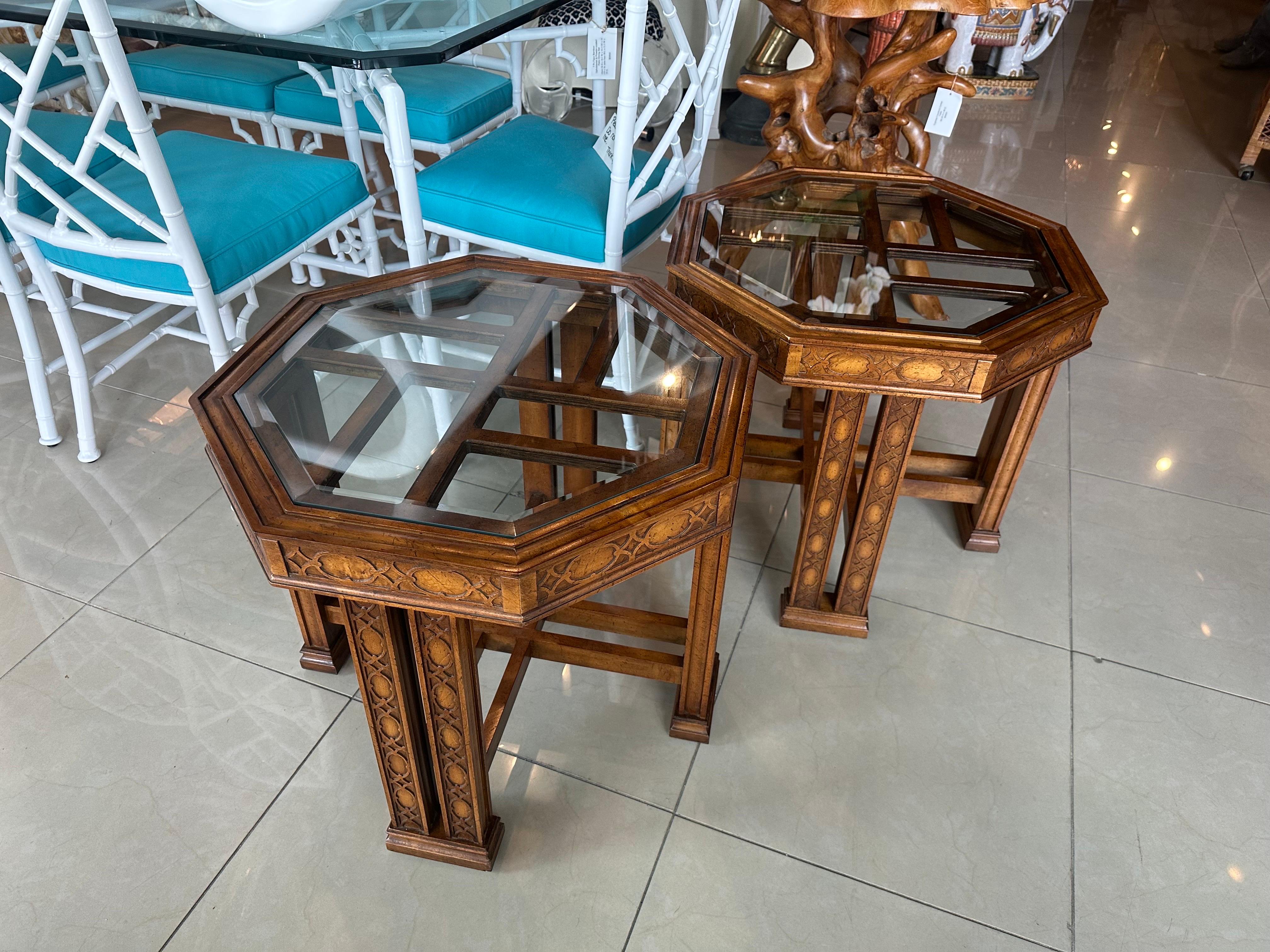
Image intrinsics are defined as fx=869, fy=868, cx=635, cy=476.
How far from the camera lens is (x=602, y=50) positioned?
2139 mm

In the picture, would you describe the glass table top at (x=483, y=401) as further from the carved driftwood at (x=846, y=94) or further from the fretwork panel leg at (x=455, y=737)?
the carved driftwood at (x=846, y=94)

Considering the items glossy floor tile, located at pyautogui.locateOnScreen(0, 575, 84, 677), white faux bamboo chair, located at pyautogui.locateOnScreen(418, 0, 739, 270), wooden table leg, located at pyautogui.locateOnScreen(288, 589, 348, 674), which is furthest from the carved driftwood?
glossy floor tile, located at pyautogui.locateOnScreen(0, 575, 84, 677)

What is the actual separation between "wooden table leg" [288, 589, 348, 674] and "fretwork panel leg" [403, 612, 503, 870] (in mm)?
405

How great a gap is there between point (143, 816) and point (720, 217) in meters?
1.34

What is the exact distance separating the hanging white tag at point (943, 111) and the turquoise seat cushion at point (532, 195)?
64cm

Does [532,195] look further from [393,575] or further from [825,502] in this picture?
[393,575]

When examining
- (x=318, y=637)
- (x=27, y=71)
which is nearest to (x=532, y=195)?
(x=318, y=637)

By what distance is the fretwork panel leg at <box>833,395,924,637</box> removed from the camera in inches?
54.6

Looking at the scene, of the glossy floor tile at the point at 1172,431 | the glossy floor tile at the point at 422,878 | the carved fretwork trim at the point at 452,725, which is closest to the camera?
the carved fretwork trim at the point at 452,725

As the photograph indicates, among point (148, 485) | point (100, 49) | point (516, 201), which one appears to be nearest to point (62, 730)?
point (148, 485)

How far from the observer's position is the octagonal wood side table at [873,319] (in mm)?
1231

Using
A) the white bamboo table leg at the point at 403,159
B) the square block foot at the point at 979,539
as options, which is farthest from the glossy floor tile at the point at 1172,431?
the white bamboo table leg at the point at 403,159

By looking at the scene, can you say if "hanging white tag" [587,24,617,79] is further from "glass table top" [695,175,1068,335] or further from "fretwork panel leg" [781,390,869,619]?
"fretwork panel leg" [781,390,869,619]

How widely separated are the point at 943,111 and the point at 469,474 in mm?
1598
